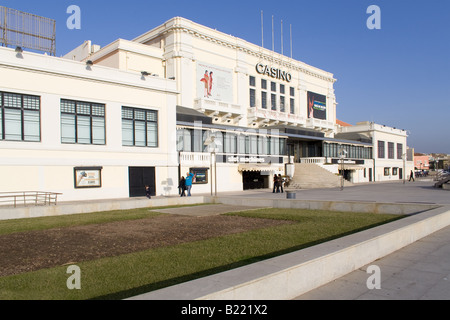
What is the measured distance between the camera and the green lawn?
5.39 metres

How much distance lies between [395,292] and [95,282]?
4732 mm

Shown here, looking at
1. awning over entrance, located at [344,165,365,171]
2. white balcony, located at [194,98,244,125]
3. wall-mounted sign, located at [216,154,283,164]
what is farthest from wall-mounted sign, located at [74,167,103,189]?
awning over entrance, located at [344,165,365,171]

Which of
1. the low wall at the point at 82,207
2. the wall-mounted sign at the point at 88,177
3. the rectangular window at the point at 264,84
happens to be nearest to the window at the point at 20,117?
the wall-mounted sign at the point at 88,177

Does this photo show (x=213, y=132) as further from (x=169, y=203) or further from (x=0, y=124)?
(x=0, y=124)

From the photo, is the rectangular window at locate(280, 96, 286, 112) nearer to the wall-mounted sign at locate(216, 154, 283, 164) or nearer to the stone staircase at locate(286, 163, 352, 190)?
the stone staircase at locate(286, 163, 352, 190)

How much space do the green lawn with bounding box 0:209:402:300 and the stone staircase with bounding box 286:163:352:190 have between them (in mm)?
27523

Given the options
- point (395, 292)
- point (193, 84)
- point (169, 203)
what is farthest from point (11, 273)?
point (193, 84)

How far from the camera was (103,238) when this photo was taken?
10.2 meters

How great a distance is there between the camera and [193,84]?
133 feet

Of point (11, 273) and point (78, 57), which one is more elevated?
point (78, 57)

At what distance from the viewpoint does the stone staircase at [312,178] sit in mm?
38844

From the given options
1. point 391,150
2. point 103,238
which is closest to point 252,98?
point 391,150

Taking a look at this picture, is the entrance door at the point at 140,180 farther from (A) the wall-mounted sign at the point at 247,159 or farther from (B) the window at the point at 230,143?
(B) the window at the point at 230,143
